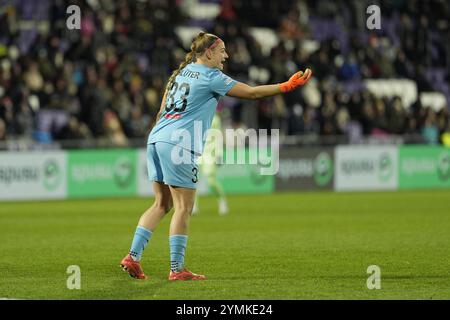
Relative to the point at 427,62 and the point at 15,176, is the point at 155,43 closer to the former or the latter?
the point at 15,176

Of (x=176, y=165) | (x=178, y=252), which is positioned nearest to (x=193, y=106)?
(x=176, y=165)

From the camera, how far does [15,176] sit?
22.9m

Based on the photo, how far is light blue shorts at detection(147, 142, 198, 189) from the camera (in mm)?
9805

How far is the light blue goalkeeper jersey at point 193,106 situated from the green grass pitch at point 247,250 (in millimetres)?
1404

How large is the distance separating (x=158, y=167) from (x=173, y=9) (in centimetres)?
1973

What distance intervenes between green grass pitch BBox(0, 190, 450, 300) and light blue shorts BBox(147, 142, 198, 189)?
0.99 meters

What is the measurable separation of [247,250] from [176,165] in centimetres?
352

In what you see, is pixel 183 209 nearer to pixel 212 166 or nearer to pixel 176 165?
pixel 176 165

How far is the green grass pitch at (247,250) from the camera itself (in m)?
9.17

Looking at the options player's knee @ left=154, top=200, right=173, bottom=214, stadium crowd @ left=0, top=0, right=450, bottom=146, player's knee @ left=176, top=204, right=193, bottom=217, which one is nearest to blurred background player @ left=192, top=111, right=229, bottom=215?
stadium crowd @ left=0, top=0, right=450, bottom=146

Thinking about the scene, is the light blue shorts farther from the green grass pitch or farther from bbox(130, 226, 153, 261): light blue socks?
the green grass pitch

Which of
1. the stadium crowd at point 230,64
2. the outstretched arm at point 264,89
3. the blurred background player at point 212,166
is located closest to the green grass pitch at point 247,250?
the blurred background player at point 212,166

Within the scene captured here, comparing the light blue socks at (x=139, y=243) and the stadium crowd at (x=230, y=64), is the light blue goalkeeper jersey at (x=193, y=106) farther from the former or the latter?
the stadium crowd at (x=230, y=64)
